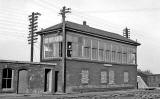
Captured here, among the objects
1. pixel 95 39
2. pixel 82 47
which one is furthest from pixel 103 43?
pixel 82 47

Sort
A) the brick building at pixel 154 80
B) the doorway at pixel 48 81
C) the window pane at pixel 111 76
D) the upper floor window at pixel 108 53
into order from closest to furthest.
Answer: the doorway at pixel 48 81, the upper floor window at pixel 108 53, the window pane at pixel 111 76, the brick building at pixel 154 80

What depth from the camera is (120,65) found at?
4112cm

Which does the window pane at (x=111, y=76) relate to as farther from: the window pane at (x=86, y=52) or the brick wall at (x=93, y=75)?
the window pane at (x=86, y=52)

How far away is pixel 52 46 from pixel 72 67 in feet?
12.8

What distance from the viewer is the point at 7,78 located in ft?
87.8

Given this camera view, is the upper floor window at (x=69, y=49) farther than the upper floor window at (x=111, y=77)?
No

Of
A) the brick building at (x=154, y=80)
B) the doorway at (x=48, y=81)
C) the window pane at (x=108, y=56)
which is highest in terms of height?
the window pane at (x=108, y=56)

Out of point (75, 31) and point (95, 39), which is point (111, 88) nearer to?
point (95, 39)

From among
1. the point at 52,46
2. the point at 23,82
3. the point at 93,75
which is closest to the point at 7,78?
the point at 23,82

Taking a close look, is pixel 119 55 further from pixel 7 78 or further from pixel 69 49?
pixel 7 78

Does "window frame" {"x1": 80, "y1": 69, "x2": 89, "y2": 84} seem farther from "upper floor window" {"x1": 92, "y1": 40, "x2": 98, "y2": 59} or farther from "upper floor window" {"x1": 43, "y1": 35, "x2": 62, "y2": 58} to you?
"upper floor window" {"x1": 43, "y1": 35, "x2": 62, "y2": 58}

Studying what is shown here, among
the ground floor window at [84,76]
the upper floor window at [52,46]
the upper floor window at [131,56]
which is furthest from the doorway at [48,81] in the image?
the upper floor window at [131,56]

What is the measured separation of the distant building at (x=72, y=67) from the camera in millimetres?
28031

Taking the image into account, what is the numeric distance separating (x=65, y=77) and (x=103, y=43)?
9.05m
